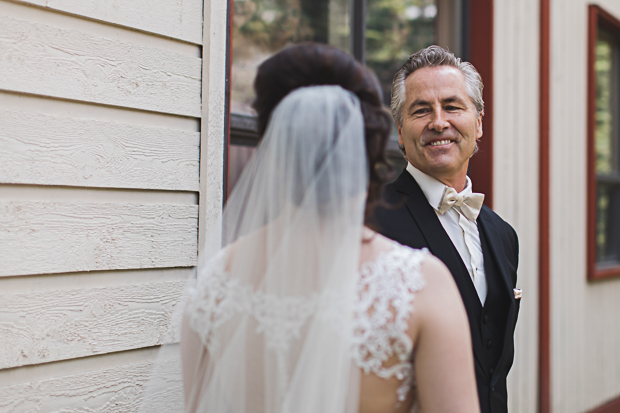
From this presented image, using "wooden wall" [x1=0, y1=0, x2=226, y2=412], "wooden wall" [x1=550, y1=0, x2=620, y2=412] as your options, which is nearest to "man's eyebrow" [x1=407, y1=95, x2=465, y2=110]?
"wooden wall" [x1=0, y1=0, x2=226, y2=412]

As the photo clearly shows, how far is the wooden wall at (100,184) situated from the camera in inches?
72.4

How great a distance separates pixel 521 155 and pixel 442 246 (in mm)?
2565

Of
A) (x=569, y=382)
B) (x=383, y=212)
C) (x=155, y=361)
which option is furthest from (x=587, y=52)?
(x=155, y=361)

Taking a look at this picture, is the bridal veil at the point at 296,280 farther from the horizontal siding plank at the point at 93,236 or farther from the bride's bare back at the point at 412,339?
the horizontal siding plank at the point at 93,236

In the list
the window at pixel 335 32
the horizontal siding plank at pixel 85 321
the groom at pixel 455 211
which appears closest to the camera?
the horizontal siding plank at pixel 85 321

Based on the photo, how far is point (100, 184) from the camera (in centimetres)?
203

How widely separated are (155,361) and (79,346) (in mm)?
313

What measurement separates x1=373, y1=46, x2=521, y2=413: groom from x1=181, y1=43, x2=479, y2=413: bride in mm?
759

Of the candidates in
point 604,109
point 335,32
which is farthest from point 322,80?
point 604,109

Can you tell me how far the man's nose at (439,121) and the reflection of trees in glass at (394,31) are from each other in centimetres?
213

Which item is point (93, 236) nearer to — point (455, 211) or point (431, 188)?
point (431, 188)

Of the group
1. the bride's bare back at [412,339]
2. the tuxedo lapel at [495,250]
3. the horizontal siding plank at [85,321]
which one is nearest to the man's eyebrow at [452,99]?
the tuxedo lapel at [495,250]

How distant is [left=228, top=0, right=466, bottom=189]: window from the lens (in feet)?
11.5

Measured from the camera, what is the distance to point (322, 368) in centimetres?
131
